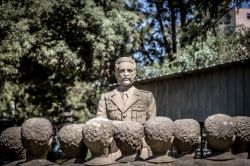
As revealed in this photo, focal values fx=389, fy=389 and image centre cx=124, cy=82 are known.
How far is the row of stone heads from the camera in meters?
3.26

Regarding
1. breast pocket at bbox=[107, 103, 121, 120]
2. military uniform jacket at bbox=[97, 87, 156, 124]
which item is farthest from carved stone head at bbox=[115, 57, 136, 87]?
breast pocket at bbox=[107, 103, 121, 120]

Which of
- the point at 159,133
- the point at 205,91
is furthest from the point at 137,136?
the point at 205,91

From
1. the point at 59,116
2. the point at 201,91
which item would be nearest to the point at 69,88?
the point at 59,116

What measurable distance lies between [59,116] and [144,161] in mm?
16275

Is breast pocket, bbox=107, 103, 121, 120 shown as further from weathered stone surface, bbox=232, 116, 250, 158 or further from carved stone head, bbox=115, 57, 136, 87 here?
weathered stone surface, bbox=232, 116, 250, 158

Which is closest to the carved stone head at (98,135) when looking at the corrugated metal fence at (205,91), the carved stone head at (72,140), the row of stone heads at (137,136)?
the row of stone heads at (137,136)

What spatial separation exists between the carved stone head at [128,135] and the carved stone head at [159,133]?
10cm

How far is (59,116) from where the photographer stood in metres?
19.2

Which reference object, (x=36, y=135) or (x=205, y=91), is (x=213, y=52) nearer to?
(x=205, y=91)

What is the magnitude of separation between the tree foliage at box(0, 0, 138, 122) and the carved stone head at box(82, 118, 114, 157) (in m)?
10.2

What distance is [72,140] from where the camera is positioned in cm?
346

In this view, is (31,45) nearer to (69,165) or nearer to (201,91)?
(201,91)

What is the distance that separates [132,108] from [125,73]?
1.70 feet

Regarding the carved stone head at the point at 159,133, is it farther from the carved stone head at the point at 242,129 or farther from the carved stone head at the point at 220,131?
the carved stone head at the point at 242,129
